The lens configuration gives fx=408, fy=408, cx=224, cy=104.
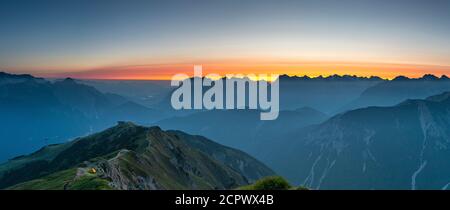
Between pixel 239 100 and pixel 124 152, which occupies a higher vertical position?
pixel 239 100

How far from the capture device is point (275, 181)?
106 feet
